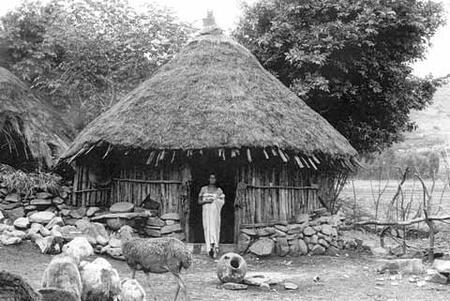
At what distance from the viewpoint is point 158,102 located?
43.2 ft

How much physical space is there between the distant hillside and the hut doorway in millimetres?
26327

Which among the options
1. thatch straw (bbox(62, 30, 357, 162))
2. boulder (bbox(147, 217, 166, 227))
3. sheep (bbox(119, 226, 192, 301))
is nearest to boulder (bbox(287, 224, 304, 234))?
thatch straw (bbox(62, 30, 357, 162))

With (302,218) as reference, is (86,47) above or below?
above

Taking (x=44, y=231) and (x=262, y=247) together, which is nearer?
(x=44, y=231)

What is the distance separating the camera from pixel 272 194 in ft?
41.7

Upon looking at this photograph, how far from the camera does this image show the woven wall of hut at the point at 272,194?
12422 mm

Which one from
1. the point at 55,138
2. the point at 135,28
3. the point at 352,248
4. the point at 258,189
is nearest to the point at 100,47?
the point at 135,28

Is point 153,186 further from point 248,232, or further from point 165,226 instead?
point 248,232

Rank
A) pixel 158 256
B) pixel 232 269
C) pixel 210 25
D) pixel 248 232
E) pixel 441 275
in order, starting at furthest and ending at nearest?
pixel 210 25
pixel 248 232
pixel 441 275
pixel 232 269
pixel 158 256

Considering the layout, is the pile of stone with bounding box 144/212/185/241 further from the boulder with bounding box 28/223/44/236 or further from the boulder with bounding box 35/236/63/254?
the boulder with bounding box 28/223/44/236

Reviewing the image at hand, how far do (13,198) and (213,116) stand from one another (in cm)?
451

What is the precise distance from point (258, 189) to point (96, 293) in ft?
21.8

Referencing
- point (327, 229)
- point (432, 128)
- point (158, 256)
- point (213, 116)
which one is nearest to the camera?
point (158, 256)

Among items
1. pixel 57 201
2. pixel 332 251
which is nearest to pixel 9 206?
pixel 57 201
